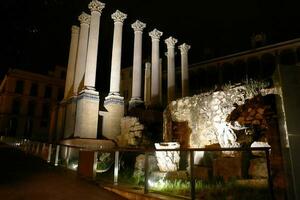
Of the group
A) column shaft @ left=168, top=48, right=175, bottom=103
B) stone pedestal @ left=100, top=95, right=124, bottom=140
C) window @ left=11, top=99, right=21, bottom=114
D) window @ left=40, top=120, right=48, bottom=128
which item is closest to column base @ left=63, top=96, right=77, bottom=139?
stone pedestal @ left=100, top=95, right=124, bottom=140

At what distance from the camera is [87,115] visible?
18781 millimetres

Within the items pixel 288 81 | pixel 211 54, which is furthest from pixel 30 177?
pixel 211 54

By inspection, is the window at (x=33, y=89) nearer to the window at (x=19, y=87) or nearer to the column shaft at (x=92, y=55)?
the window at (x=19, y=87)

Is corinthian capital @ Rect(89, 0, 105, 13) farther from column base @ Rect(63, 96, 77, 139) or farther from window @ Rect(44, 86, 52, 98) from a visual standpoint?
window @ Rect(44, 86, 52, 98)

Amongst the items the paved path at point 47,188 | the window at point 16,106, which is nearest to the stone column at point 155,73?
the paved path at point 47,188

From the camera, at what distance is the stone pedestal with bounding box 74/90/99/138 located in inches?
724

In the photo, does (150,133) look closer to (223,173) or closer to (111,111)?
(111,111)

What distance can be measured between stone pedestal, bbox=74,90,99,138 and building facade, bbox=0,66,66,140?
2554 cm

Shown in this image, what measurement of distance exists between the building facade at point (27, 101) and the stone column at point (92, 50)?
2516 centimetres

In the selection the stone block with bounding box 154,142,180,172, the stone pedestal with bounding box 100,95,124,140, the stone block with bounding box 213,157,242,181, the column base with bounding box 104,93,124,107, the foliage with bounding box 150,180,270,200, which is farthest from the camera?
the column base with bounding box 104,93,124,107

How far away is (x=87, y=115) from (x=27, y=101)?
30366 mm

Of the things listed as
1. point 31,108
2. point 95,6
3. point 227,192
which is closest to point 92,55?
point 95,6

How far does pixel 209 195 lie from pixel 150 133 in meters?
11.3

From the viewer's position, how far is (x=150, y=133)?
17.0 meters
